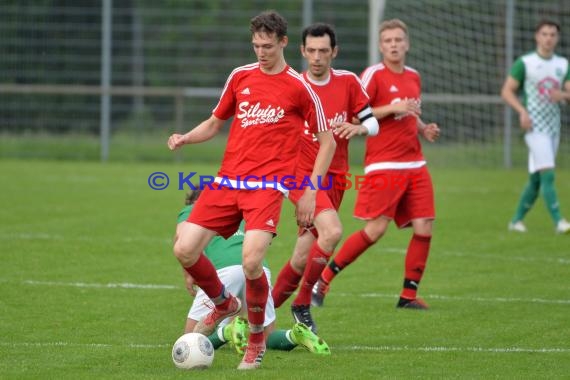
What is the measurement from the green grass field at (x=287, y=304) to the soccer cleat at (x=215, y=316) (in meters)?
0.20

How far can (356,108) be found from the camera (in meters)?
7.97

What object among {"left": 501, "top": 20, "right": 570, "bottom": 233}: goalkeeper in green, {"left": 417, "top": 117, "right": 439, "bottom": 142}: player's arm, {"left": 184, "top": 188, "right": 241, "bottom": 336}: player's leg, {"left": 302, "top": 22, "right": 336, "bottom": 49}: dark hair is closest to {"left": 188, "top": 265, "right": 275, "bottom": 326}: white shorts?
{"left": 184, "top": 188, "right": 241, "bottom": 336}: player's leg

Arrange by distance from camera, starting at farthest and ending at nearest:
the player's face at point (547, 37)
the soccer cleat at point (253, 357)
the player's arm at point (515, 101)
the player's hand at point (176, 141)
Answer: the player's face at point (547, 37) → the player's arm at point (515, 101) → the player's hand at point (176, 141) → the soccer cleat at point (253, 357)

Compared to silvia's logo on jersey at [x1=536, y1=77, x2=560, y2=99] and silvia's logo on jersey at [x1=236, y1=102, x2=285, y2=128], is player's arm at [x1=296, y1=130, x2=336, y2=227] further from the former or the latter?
silvia's logo on jersey at [x1=536, y1=77, x2=560, y2=99]

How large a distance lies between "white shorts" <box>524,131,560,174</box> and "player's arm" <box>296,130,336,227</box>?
6456mm

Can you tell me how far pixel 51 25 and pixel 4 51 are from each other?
1201 mm

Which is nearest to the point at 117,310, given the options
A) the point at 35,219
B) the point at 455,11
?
the point at 35,219

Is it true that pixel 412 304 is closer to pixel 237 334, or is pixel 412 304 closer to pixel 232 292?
pixel 232 292

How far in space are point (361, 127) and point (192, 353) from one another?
79.4 inches

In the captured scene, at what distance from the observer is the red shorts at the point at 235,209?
6430 mm

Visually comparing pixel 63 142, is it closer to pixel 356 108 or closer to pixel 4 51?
pixel 4 51

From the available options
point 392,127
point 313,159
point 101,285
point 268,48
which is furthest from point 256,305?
point 101,285

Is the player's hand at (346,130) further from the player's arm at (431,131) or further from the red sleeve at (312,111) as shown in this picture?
the player's arm at (431,131)

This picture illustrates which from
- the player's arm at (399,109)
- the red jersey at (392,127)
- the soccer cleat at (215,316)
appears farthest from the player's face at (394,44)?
the soccer cleat at (215,316)
